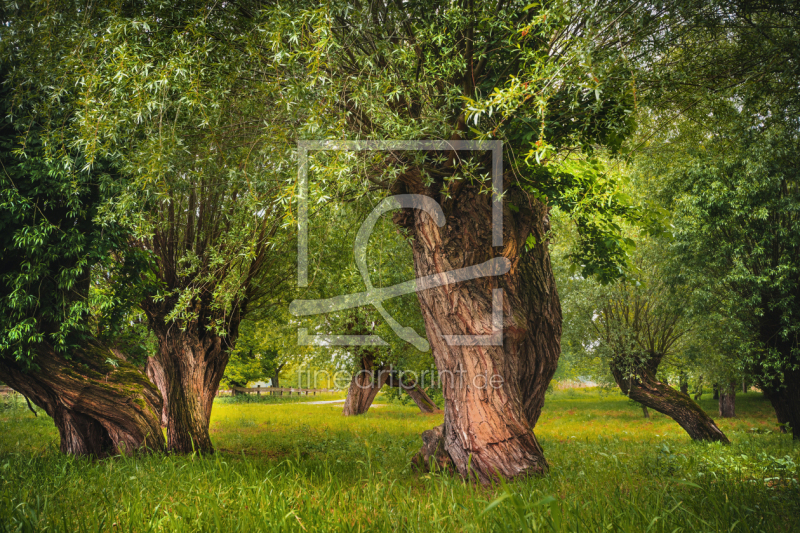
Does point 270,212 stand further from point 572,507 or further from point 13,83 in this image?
point 572,507

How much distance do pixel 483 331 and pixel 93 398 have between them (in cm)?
649

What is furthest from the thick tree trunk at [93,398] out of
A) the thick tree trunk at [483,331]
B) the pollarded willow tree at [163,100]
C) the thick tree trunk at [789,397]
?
the thick tree trunk at [789,397]

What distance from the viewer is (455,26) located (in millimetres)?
5094

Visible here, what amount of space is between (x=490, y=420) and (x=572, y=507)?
2.87 meters

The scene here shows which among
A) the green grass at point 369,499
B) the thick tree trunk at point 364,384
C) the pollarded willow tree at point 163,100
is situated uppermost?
the pollarded willow tree at point 163,100

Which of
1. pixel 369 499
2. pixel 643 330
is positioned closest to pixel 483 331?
pixel 369 499

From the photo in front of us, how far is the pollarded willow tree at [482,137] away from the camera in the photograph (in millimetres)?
4688

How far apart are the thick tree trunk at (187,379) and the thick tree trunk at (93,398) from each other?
4.46 ft

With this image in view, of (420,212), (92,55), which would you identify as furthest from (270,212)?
(92,55)

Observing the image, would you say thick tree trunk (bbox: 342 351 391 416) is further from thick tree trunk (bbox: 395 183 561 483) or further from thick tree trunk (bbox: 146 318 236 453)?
thick tree trunk (bbox: 395 183 561 483)

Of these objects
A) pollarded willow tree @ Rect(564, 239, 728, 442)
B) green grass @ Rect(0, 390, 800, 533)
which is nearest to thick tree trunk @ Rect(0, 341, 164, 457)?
green grass @ Rect(0, 390, 800, 533)
